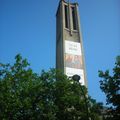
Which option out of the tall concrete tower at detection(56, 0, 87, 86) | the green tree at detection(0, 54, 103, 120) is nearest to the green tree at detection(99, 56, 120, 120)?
the green tree at detection(0, 54, 103, 120)

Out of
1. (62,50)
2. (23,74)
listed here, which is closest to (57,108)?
(23,74)

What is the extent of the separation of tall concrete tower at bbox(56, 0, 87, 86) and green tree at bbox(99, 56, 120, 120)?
2381cm

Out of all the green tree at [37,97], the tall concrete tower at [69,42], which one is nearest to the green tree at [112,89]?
the green tree at [37,97]

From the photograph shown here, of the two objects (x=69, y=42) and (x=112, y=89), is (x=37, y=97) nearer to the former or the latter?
(x=112, y=89)

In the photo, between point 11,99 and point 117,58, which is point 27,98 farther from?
point 117,58

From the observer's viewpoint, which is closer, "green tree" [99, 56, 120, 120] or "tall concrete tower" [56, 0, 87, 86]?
"green tree" [99, 56, 120, 120]

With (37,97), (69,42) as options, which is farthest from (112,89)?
(69,42)

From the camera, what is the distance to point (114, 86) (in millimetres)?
21531

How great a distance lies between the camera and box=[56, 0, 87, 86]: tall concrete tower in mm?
49084

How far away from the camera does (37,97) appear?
24.7 m

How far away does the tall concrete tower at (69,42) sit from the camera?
4908 cm

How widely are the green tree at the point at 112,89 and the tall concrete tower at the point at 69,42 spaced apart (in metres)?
23.8

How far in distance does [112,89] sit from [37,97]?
728 centimetres

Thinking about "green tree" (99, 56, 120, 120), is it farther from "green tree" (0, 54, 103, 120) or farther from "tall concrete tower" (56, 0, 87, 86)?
"tall concrete tower" (56, 0, 87, 86)
